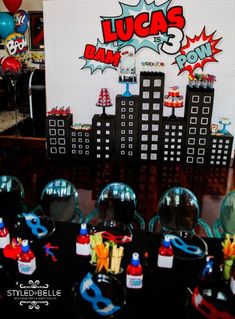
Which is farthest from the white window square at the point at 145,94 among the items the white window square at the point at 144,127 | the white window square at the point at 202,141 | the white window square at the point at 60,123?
the white window square at the point at 60,123

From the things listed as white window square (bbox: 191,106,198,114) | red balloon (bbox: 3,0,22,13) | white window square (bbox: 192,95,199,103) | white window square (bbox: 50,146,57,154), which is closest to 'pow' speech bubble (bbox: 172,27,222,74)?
white window square (bbox: 192,95,199,103)

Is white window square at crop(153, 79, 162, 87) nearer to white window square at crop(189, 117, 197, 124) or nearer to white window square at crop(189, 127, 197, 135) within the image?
white window square at crop(189, 117, 197, 124)

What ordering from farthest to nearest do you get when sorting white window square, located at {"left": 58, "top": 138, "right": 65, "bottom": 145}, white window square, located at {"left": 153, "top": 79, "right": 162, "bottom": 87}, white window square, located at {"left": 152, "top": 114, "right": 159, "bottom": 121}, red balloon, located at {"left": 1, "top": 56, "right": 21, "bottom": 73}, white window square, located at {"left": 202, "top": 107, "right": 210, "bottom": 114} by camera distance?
1. white window square, located at {"left": 58, "top": 138, "right": 65, "bottom": 145}
2. red balloon, located at {"left": 1, "top": 56, "right": 21, "bottom": 73}
3. white window square, located at {"left": 152, "top": 114, "right": 159, "bottom": 121}
4. white window square, located at {"left": 202, "top": 107, "right": 210, "bottom": 114}
5. white window square, located at {"left": 153, "top": 79, "right": 162, "bottom": 87}

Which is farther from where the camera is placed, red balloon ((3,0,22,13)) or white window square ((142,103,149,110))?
red balloon ((3,0,22,13))

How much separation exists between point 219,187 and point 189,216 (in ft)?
7.55

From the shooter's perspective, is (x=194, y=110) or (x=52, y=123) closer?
(x=194, y=110)

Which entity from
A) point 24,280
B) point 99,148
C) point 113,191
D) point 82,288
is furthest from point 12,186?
point 99,148

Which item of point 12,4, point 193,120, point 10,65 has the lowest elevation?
point 193,120

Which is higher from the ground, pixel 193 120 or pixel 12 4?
pixel 12 4

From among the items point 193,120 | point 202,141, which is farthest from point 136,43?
point 202,141

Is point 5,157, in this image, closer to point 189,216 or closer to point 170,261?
point 189,216

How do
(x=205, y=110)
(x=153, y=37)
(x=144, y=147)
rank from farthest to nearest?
1. (x=144, y=147)
2. (x=153, y=37)
3. (x=205, y=110)

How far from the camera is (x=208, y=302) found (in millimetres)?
1923

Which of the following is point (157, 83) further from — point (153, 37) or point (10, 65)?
point (10, 65)
